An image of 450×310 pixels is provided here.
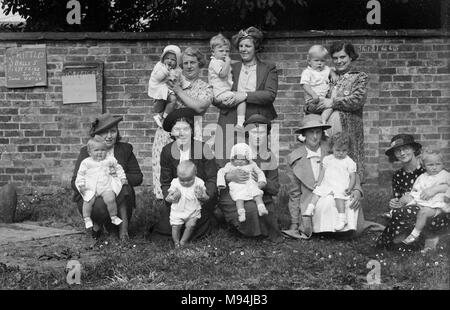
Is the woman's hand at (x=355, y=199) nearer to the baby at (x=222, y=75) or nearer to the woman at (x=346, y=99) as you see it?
the woman at (x=346, y=99)

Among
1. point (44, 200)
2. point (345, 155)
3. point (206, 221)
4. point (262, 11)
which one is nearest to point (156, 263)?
point (206, 221)

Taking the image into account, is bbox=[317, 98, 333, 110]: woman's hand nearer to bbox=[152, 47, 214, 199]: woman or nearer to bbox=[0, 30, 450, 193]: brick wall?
bbox=[152, 47, 214, 199]: woman

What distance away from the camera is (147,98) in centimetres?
919

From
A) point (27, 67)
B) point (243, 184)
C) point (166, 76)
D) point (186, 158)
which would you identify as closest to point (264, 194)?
point (243, 184)

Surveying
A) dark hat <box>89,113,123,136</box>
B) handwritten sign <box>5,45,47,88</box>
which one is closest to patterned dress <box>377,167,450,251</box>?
dark hat <box>89,113,123,136</box>

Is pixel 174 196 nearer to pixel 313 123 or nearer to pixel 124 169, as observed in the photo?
pixel 124 169

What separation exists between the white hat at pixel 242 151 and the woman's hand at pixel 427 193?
5.14 ft

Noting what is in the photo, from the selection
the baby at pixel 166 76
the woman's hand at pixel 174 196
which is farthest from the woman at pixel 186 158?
the baby at pixel 166 76

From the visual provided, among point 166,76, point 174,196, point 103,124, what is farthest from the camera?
point 166,76

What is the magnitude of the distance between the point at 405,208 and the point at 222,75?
83.6 inches

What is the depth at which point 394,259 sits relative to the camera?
18.1ft

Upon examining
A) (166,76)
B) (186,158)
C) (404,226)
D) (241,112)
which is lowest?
(404,226)

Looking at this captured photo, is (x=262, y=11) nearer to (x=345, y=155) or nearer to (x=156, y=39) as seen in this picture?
(x=156, y=39)
